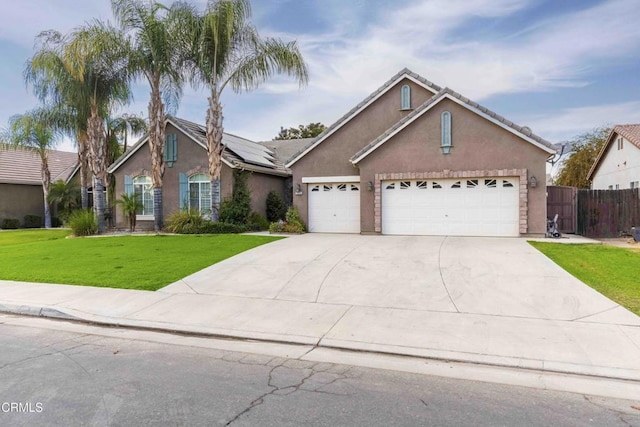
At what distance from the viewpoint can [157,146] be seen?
1967 centimetres

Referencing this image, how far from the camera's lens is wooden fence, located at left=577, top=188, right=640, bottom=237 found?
54.8 feet

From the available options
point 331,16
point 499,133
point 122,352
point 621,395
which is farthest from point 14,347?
point 499,133

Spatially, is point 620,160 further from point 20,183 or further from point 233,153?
point 20,183

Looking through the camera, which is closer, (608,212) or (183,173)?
(608,212)

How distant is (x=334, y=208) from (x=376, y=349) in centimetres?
1288

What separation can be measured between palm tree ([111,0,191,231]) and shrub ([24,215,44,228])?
13276 millimetres

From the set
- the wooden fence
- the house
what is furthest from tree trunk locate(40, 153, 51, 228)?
the wooden fence

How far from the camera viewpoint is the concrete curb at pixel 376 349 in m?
4.70

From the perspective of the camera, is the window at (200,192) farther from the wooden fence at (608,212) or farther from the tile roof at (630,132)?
the tile roof at (630,132)

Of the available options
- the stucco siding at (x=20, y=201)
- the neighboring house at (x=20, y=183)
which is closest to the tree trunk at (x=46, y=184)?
the neighboring house at (x=20, y=183)

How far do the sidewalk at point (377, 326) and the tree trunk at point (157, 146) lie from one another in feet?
38.8

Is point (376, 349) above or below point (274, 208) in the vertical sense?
below

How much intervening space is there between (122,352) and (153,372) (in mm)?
A: 1016

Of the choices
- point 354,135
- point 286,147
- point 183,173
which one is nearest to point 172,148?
point 183,173
